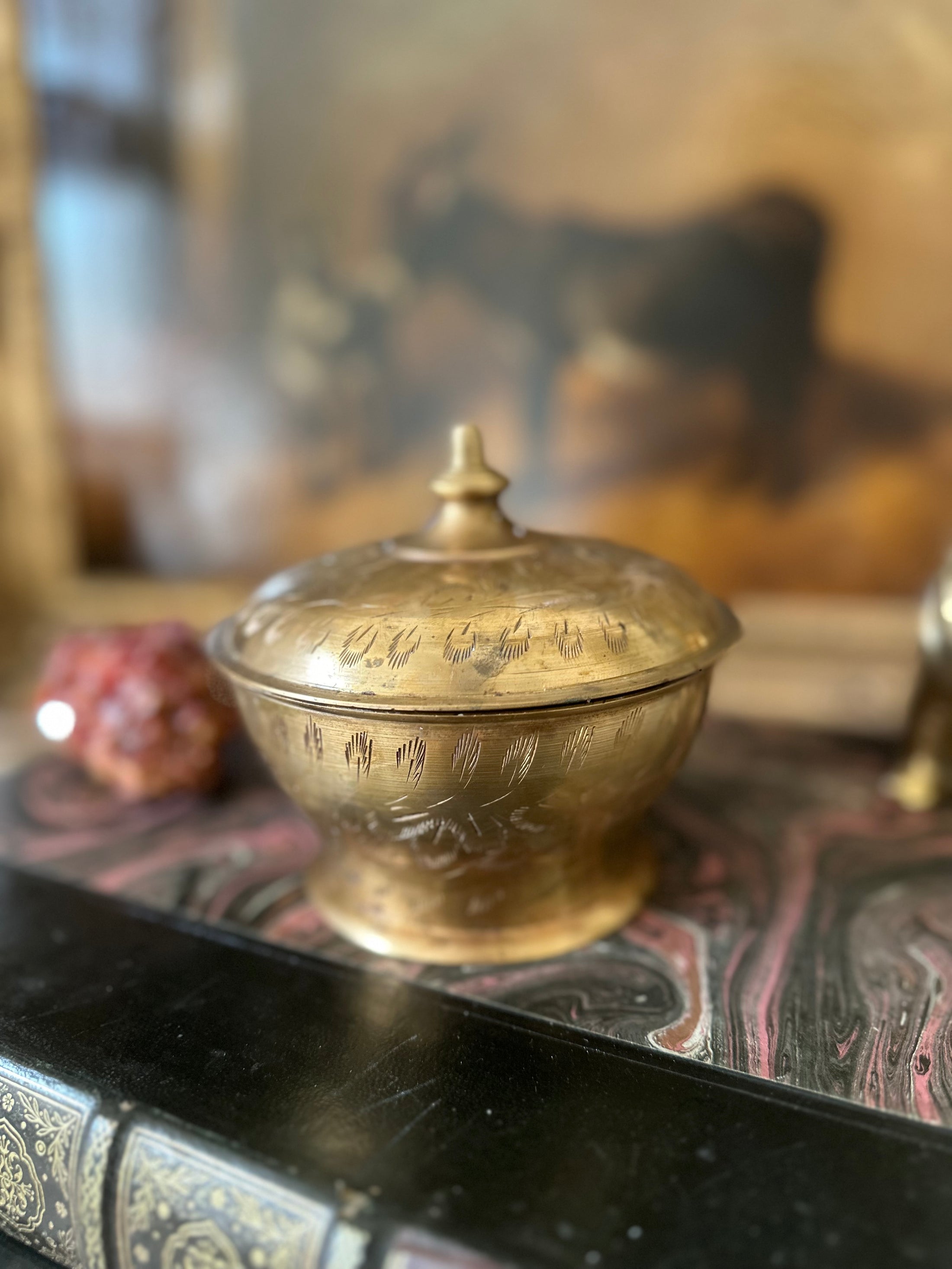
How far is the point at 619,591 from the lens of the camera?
24.7 inches

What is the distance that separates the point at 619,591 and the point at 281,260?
810 mm

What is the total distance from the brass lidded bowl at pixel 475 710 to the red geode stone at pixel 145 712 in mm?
234

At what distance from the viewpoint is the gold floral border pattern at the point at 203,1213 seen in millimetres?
475

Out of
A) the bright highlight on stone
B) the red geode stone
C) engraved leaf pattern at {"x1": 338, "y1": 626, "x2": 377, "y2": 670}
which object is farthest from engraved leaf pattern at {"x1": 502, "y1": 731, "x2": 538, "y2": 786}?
the bright highlight on stone

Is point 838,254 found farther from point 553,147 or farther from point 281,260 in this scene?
point 281,260

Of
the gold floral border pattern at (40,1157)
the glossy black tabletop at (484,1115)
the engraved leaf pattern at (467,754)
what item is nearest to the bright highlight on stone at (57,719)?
the glossy black tabletop at (484,1115)

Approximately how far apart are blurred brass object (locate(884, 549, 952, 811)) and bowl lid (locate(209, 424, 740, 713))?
0.25 metres

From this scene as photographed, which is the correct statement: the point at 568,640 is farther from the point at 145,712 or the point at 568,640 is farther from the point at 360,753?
the point at 145,712

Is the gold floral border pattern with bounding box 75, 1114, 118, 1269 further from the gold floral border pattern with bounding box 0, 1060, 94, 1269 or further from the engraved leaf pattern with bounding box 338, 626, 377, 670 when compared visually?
the engraved leaf pattern with bounding box 338, 626, 377, 670

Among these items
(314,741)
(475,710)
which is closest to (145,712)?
(314,741)

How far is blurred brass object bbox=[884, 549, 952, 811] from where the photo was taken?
82cm

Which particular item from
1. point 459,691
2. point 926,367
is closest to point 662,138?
point 926,367

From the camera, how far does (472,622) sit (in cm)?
58

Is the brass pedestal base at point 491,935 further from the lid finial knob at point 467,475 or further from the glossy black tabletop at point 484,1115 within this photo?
the lid finial knob at point 467,475
